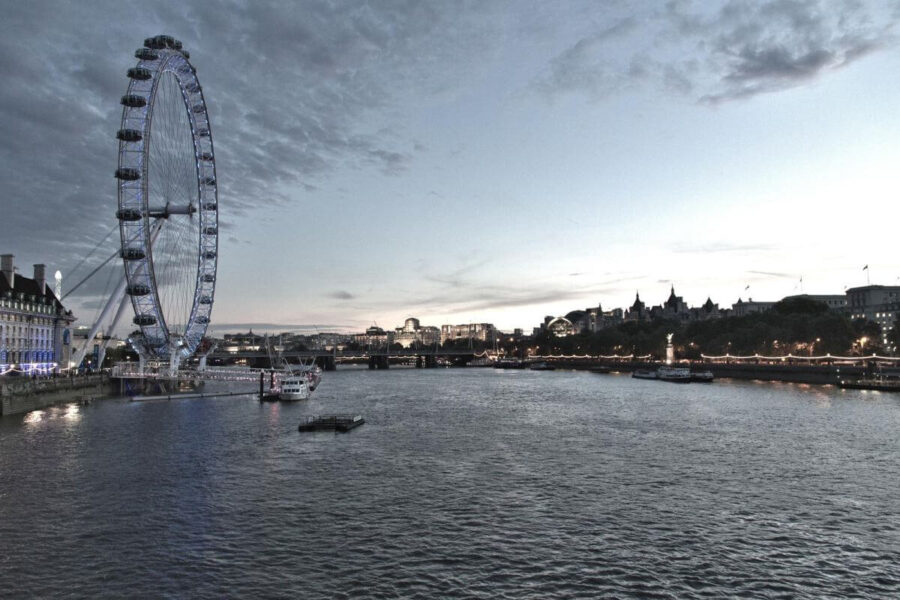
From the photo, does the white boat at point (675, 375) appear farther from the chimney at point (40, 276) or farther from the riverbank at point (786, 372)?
the chimney at point (40, 276)

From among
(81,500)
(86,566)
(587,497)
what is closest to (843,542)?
(587,497)

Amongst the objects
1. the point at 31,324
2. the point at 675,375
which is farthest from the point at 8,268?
the point at 675,375

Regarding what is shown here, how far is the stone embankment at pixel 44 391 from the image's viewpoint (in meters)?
75.1

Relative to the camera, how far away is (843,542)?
27953 mm

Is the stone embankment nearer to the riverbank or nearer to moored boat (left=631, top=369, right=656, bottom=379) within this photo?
moored boat (left=631, top=369, right=656, bottom=379)

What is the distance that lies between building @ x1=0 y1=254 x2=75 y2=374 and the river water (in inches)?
2246

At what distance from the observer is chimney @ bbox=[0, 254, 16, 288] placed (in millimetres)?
116875

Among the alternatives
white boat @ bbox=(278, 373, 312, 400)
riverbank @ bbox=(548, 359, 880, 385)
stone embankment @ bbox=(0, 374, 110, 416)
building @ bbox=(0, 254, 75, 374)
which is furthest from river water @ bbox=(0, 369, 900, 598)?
riverbank @ bbox=(548, 359, 880, 385)

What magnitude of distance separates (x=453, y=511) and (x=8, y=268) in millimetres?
116064

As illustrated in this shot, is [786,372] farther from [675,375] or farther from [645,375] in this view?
[645,375]

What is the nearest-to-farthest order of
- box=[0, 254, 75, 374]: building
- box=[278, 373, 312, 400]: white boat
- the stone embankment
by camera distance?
the stone embankment, box=[278, 373, 312, 400]: white boat, box=[0, 254, 75, 374]: building

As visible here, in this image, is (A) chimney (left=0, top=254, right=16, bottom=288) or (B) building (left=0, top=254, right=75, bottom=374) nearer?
(B) building (left=0, top=254, right=75, bottom=374)

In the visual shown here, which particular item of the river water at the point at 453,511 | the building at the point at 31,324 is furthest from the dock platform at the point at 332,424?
the building at the point at 31,324

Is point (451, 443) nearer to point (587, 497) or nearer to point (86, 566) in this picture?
point (587, 497)
